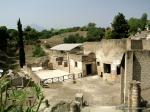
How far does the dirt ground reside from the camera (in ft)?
83.1

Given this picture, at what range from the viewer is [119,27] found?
6131cm

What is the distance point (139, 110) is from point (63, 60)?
29.2 m

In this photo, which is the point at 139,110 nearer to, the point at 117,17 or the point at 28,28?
the point at 117,17

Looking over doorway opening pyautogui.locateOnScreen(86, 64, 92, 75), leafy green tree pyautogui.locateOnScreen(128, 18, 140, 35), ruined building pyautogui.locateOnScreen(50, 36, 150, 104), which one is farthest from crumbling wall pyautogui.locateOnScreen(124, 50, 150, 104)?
leafy green tree pyautogui.locateOnScreen(128, 18, 140, 35)

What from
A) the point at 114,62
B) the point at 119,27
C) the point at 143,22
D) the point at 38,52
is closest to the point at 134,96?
the point at 114,62

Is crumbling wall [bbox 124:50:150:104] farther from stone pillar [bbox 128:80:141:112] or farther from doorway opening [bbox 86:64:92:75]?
doorway opening [bbox 86:64:92:75]

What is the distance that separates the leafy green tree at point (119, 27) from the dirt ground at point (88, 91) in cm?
2719

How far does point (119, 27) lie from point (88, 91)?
34.6m

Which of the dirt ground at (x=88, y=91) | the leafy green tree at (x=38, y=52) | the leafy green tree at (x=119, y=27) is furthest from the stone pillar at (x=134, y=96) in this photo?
the leafy green tree at (x=119, y=27)

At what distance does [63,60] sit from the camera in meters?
43.5

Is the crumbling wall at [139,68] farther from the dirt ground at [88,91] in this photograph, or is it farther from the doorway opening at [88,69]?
the doorway opening at [88,69]

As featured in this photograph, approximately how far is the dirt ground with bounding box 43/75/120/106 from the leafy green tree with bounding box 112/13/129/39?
27.2m

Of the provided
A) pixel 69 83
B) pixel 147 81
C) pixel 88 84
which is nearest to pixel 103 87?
pixel 88 84

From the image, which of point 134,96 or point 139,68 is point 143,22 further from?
point 134,96
